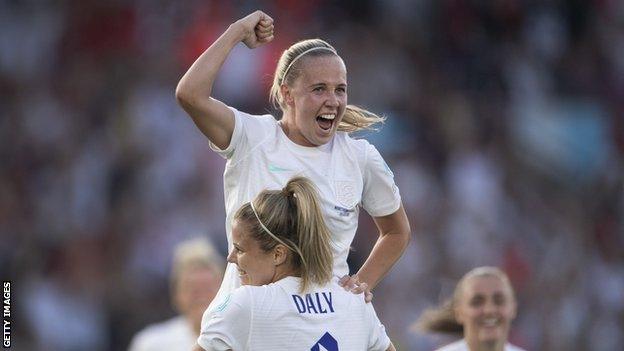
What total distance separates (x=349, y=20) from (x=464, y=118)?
152cm

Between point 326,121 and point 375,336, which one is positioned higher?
point 326,121

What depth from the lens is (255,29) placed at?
6.20 m

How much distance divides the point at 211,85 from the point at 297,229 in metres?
0.82

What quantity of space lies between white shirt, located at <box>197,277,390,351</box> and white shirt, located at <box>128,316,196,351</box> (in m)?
3.79

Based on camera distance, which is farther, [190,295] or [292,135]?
[190,295]

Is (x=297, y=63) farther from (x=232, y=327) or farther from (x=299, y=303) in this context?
(x=232, y=327)

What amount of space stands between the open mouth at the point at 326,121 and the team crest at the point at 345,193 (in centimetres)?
23

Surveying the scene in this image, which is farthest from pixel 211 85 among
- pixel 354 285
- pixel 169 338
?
pixel 169 338

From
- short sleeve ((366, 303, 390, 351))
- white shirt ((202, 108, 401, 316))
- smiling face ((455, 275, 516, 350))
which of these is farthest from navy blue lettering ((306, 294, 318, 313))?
smiling face ((455, 275, 516, 350))

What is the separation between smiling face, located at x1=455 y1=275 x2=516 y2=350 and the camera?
8.30 metres

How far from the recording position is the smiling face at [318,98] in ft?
20.2

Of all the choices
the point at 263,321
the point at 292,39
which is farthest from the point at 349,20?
the point at 263,321

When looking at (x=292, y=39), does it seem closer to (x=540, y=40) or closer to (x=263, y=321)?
(x=540, y=40)

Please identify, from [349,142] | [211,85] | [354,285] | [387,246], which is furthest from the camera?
[387,246]
